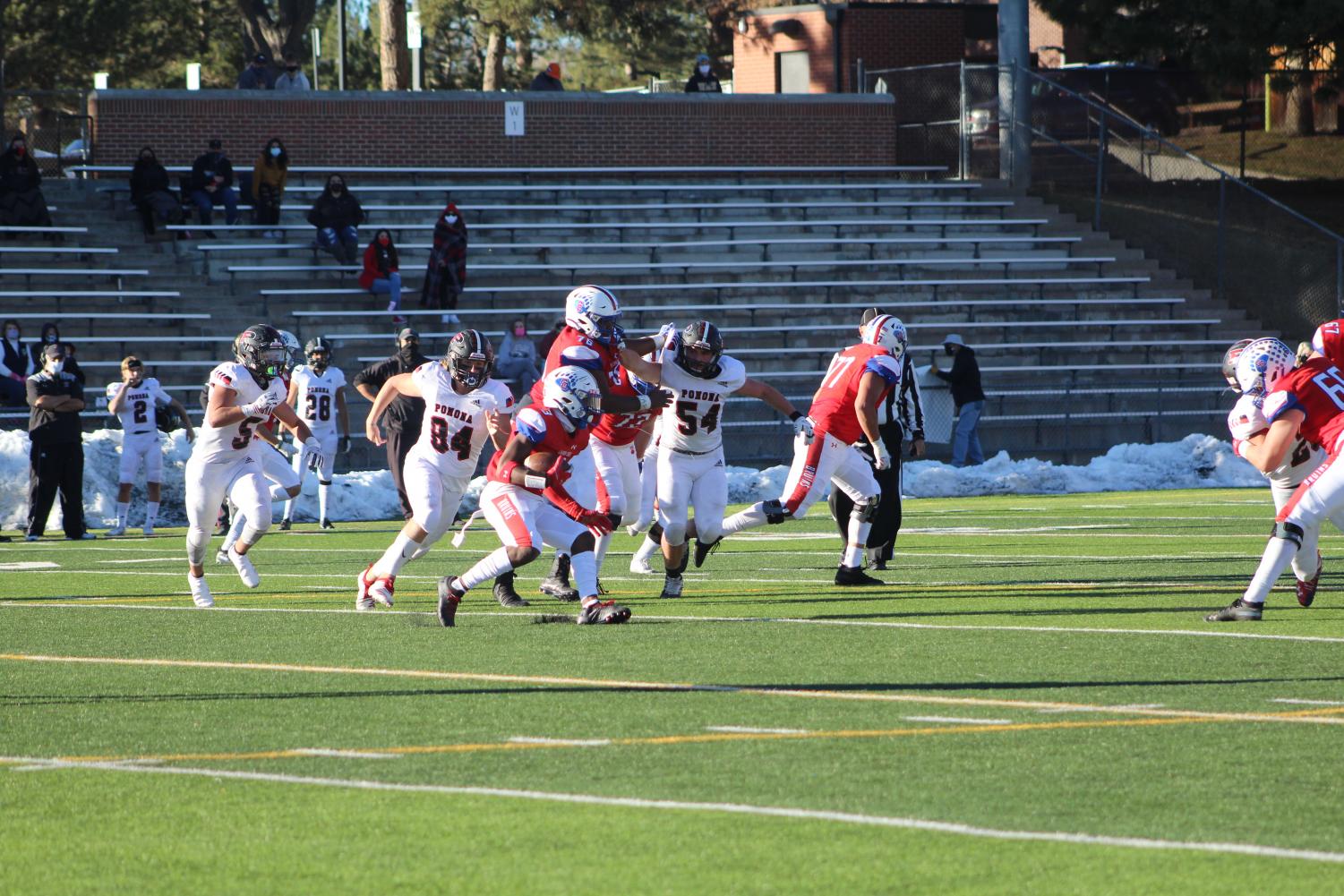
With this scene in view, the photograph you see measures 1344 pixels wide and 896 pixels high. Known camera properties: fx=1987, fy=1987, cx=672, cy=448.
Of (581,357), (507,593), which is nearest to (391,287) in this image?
(507,593)

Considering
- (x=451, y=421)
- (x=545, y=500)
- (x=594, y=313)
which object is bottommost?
(x=545, y=500)

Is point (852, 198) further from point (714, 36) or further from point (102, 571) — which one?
point (714, 36)

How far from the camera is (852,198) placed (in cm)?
3612

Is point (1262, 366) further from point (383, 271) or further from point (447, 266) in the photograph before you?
point (383, 271)

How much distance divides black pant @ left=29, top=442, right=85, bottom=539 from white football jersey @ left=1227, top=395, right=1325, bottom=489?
12976 millimetres

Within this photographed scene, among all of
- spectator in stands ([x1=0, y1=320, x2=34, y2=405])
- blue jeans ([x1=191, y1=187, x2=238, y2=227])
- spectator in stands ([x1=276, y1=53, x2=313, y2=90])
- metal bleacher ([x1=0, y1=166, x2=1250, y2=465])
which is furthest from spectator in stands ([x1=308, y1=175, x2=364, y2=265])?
spectator in stands ([x1=0, y1=320, x2=34, y2=405])

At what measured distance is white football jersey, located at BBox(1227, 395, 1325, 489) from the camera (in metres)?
11.9

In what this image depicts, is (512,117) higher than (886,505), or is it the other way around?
(512,117)

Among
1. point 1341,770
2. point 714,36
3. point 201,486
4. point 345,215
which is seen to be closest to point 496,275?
point 345,215

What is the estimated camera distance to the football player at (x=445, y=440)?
41.3 ft

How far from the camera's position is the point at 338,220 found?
30250 millimetres

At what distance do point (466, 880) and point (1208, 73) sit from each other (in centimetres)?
3253

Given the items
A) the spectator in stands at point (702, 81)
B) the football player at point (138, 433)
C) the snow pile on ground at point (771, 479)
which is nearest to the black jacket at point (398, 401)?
the snow pile on ground at point (771, 479)

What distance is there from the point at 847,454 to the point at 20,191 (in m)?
19.3
